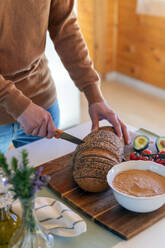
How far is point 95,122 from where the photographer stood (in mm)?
1350

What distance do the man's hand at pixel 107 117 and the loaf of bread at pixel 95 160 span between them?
0.15 m

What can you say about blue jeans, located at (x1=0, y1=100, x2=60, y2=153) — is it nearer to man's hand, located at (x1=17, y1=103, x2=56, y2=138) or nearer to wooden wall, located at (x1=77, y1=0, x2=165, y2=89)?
man's hand, located at (x1=17, y1=103, x2=56, y2=138)

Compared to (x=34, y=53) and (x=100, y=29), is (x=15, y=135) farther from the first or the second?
(x=100, y=29)

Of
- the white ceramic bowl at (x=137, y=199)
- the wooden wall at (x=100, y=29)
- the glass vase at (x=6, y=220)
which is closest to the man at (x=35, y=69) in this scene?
the white ceramic bowl at (x=137, y=199)

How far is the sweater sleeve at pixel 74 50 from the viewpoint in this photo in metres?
1.39

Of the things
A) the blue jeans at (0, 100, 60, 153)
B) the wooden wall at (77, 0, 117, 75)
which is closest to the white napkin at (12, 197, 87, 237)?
the blue jeans at (0, 100, 60, 153)

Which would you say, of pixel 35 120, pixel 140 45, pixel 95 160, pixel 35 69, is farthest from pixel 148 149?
pixel 140 45

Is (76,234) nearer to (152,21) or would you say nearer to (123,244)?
(123,244)

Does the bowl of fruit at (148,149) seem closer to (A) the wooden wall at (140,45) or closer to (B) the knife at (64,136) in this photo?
(B) the knife at (64,136)

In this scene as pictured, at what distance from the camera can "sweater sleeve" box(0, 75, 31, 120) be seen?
43.9 inches

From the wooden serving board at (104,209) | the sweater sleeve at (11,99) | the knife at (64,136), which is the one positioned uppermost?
the sweater sleeve at (11,99)

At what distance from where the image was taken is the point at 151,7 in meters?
3.43

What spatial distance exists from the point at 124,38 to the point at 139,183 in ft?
10.4

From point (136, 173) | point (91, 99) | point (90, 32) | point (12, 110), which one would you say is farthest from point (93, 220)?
point (90, 32)
